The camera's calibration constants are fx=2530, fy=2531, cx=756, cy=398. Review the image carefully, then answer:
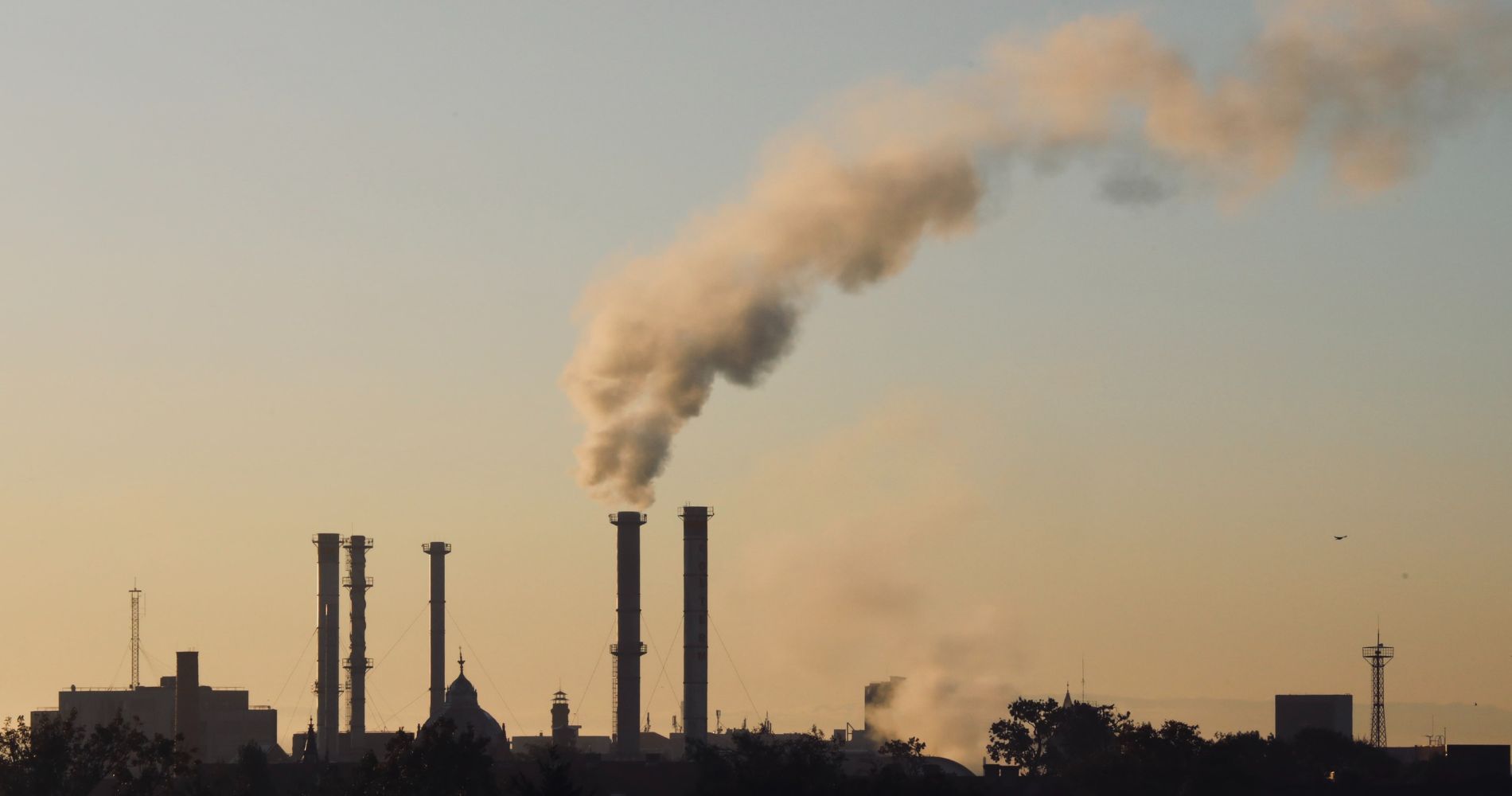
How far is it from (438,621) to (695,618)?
4108 cm

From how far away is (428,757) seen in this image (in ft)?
316

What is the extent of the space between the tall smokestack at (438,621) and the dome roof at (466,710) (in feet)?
38.6

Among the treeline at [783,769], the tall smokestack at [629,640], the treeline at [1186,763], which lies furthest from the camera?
the tall smokestack at [629,640]

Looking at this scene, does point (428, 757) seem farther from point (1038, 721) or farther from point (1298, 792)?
point (1038, 721)

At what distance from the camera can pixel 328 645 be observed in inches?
7662

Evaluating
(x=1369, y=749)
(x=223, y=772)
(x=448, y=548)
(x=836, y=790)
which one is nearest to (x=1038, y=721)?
(x=1369, y=749)

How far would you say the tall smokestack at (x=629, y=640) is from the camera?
493ft

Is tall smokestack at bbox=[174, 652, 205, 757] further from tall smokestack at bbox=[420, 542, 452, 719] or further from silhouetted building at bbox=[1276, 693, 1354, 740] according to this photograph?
silhouetted building at bbox=[1276, 693, 1354, 740]

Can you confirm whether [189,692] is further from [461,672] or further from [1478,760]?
[1478,760]

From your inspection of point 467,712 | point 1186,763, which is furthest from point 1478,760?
point 467,712

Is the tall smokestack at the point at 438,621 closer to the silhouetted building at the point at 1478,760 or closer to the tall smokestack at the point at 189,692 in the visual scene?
the tall smokestack at the point at 189,692

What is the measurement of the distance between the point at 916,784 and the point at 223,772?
39.3m

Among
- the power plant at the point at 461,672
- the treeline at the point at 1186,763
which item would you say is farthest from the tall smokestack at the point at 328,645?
the treeline at the point at 1186,763

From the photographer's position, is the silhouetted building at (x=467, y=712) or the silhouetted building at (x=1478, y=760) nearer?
the silhouetted building at (x=1478, y=760)
